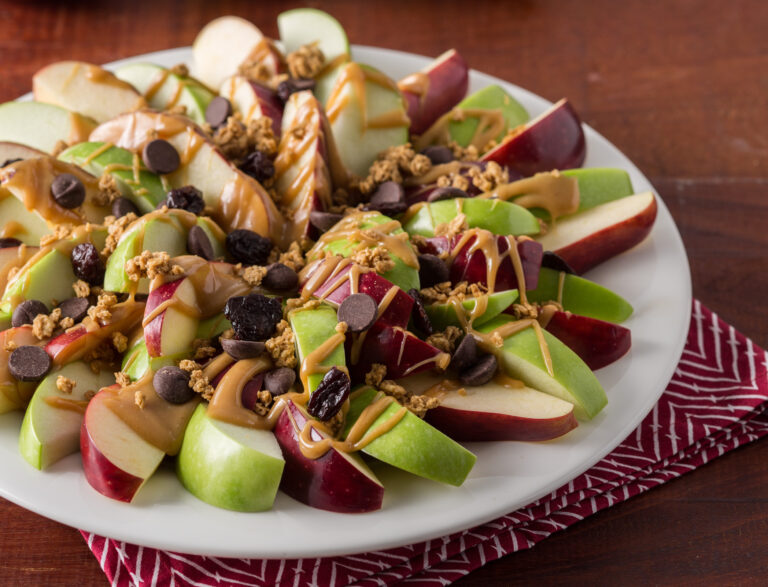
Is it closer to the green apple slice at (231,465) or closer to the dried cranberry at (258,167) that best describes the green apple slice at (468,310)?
the green apple slice at (231,465)

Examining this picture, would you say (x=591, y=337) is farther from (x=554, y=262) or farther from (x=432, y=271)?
(x=432, y=271)

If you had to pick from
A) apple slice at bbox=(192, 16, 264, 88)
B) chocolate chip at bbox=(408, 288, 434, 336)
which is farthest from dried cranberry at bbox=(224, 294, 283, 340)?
apple slice at bbox=(192, 16, 264, 88)

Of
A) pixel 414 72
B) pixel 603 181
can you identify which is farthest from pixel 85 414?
pixel 414 72

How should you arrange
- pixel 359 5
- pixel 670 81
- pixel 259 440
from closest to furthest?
pixel 259 440
pixel 670 81
pixel 359 5

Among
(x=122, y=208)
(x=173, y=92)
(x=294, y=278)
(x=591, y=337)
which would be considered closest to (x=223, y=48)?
(x=173, y=92)

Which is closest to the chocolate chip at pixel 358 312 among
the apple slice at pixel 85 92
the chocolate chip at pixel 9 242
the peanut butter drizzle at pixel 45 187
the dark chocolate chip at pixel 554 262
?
the dark chocolate chip at pixel 554 262

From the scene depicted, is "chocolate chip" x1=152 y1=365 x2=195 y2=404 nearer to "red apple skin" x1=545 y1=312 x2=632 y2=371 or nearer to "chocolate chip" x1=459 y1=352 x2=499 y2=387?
"chocolate chip" x1=459 y1=352 x2=499 y2=387

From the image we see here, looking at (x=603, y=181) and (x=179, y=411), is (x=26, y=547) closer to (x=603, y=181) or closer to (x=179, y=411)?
(x=179, y=411)
